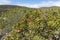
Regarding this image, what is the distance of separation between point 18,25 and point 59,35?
1732 mm

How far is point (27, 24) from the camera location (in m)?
9.70

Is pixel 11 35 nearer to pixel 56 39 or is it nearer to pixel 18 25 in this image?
pixel 18 25

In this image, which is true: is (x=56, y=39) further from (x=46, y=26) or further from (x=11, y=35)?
(x=11, y=35)

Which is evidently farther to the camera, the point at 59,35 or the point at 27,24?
the point at 27,24

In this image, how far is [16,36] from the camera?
30.8ft

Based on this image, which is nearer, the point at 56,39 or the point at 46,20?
the point at 56,39

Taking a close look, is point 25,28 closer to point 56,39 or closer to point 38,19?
point 38,19

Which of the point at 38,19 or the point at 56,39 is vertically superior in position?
the point at 38,19

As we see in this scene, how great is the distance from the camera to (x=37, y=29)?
9359mm

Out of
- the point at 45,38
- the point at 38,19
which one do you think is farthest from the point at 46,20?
the point at 45,38

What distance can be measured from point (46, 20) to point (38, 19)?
346 millimetres

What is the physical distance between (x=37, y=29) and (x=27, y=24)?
55 cm

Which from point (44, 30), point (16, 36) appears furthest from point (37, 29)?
point (16, 36)

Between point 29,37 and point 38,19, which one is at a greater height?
point 38,19
